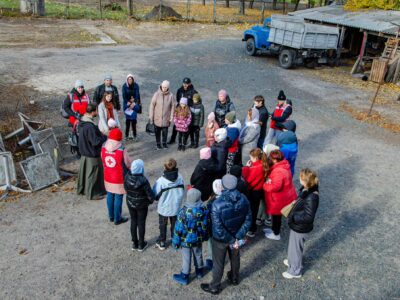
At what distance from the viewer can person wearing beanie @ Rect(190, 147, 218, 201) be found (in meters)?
5.78

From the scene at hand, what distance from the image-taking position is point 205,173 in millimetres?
5828

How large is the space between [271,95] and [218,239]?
10.2 metres

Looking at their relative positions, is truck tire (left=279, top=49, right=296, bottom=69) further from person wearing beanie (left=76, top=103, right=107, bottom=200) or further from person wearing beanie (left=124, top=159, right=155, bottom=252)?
person wearing beanie (left=124, top=159, right=155, bottom=252)

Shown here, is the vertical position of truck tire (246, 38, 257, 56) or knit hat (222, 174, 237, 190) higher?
truck tire (246, 38, 257, 56)

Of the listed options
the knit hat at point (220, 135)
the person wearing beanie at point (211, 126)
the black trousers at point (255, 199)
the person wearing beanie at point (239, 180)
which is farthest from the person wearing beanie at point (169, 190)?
the person wearing beanie at point (211, 126)

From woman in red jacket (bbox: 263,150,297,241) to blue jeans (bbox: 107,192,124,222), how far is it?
90.7 inches

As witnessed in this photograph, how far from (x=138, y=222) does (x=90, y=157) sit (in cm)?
181

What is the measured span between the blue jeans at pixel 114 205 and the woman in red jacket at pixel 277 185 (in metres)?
2.31

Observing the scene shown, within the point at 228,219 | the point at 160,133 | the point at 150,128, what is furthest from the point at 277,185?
the point at 150,128

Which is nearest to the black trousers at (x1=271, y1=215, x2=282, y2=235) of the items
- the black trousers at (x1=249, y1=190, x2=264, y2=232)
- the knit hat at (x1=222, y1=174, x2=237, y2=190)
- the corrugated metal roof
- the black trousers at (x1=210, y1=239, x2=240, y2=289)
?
the black trousers at (x1=249, y1=190, x2=264, y2=232)

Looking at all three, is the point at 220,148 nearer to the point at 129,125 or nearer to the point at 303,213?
the point at 303,213

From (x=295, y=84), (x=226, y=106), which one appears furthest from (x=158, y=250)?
(x=295, y=84)

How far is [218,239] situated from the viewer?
4738mm

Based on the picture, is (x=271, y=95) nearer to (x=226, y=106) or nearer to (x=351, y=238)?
(x=226, y=106)
